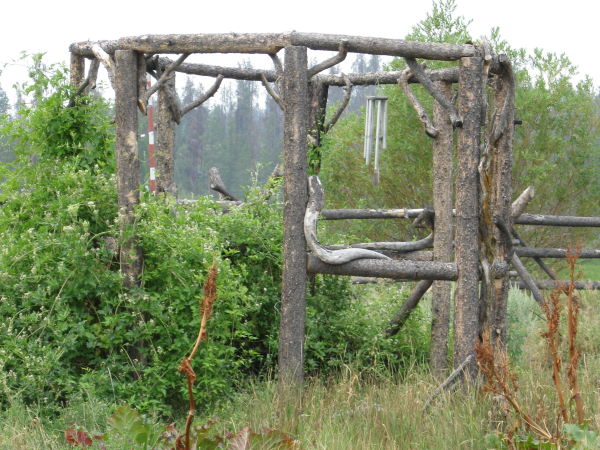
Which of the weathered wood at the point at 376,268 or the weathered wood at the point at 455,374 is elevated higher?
the weathered wood at the point at 376,268

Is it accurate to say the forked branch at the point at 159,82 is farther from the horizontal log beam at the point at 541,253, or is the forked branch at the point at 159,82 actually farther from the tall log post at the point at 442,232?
the horizontal log beam at the point at 541,253

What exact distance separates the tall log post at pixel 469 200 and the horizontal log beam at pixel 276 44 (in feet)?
0.78

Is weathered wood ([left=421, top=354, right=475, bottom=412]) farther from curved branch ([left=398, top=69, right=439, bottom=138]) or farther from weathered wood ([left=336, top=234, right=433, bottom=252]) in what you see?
curved branch ([left=398, top=69, right=439, bottom=138])

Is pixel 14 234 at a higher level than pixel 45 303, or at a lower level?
higher

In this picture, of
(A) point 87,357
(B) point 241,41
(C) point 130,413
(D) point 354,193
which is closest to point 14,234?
(A) point 87,357

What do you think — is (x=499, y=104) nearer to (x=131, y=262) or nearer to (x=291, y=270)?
(x=291, y=270)

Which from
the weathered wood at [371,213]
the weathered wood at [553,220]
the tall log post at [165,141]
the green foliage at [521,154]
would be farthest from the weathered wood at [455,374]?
the green foliage at [521,154]

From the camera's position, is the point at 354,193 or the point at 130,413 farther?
the point at 354,193

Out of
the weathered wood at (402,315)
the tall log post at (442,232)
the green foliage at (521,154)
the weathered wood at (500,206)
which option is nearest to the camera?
the weathered wood at (500,206)

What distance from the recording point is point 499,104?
299 inches

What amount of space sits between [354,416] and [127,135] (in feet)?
9.84

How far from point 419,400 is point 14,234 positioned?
11.7 ft

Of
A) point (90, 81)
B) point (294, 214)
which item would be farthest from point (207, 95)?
point (294, 214)

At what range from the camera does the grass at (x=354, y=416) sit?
557 centimetres
